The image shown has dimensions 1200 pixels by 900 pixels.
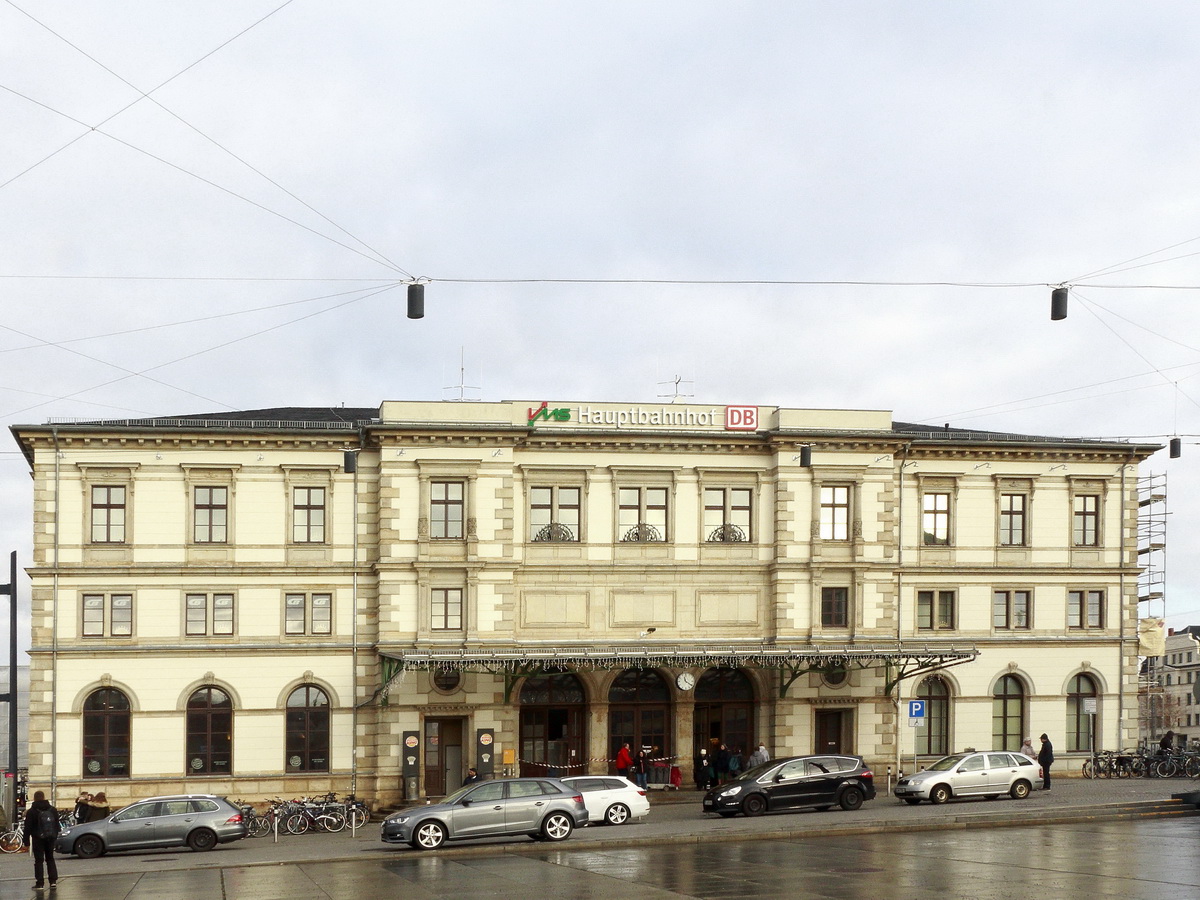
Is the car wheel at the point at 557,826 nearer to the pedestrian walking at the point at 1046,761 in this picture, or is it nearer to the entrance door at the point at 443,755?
the entrance door at the point at 443,755

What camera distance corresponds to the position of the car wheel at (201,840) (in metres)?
36.9

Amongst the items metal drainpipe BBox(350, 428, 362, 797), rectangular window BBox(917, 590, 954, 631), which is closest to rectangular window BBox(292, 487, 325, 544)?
metal drainpipe BBox(350, 428, 362, 797)

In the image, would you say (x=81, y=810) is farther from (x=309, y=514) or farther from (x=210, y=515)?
(x=309, y=514)

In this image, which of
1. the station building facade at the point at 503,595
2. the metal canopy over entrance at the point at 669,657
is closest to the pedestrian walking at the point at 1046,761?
the metal canopy over entrance at the point at 669,657

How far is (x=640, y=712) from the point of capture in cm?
4962

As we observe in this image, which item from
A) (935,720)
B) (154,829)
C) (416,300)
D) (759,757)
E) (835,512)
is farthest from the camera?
(935,720)

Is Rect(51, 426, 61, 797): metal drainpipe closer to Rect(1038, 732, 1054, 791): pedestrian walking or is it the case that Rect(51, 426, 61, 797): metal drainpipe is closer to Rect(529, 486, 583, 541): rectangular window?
Rect(529, 486, 583, 541): rectangular window

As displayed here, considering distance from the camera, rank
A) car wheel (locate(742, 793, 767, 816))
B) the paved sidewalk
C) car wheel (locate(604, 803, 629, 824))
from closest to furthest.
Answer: the paved sidewalk, car wheel (locate(604, 803, 629, 824)), car wheel (locate(742, 793, 767, 816))

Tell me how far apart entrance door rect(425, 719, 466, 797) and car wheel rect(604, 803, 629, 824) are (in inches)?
414

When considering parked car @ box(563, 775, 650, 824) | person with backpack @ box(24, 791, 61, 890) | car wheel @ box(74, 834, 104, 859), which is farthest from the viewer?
parked car @ box(563, 775, 650, 824)

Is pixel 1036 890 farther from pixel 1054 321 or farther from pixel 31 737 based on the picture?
pixel 31 737

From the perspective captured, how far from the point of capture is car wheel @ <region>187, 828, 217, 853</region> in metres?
36.9

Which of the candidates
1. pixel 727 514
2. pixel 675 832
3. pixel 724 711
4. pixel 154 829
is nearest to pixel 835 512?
pixel 727 514

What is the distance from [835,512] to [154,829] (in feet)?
79.9
